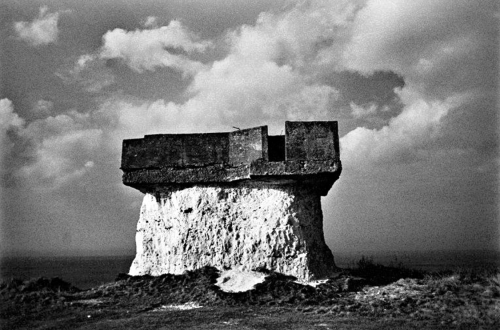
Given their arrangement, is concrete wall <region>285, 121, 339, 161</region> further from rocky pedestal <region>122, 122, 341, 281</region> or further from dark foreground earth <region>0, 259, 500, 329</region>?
dark foreground earth <region>0, 259, 500, 329</region>

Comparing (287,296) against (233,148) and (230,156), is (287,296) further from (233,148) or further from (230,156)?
(233,148)

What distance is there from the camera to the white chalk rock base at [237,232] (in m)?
9.77

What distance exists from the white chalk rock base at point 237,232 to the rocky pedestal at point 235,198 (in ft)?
0.07

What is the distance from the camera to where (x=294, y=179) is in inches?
390

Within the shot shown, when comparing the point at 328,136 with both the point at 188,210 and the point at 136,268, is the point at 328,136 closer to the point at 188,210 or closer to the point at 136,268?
the point at 188,210

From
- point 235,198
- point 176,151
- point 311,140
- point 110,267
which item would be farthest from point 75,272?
point 311,140

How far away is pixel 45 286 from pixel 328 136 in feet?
21.6

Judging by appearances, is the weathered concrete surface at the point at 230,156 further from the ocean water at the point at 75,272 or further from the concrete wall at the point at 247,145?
the ocean water at the point at 75,272

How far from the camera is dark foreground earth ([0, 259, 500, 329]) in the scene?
22.8 feet

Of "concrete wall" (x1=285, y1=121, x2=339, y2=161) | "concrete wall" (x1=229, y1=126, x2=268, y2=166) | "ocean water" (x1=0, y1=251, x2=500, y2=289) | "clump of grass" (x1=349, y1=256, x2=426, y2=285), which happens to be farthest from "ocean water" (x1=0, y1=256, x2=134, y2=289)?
"clump of grass" (x1=349, y1=256, x2=426, y2=285)

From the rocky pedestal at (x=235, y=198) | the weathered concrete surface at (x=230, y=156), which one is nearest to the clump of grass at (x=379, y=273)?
the rocky pedestal at (x=235, y=198)

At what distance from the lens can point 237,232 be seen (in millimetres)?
10062

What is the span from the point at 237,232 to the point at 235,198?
0.73 m

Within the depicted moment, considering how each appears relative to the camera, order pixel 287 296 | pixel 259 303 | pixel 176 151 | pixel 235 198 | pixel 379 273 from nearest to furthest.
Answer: pixel 259 303 → pixel 287 296 → pixel 235 198 → pixel 176 151 → pixel 379 273
